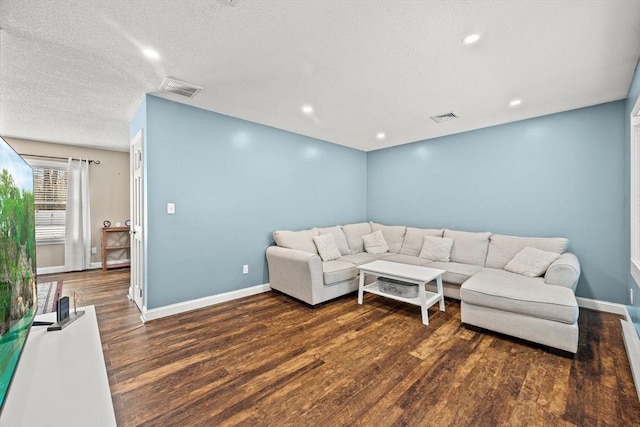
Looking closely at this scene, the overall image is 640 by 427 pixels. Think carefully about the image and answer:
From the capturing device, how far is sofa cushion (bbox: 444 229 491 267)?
12.4 feet

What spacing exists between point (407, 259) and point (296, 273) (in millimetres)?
1780

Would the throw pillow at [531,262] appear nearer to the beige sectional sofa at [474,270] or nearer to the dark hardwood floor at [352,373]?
the beige sectional sofa at [474,270]

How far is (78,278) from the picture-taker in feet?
15.2

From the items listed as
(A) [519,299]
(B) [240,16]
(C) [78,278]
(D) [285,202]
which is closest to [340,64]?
(B) [240,16]

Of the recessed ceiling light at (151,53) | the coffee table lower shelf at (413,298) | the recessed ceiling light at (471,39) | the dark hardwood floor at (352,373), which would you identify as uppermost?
the recessed ceiling light at (151,53)

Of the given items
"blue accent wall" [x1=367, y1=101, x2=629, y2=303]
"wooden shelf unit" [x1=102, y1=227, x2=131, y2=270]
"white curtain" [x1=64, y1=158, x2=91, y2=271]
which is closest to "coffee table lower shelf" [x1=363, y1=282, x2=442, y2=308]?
"blue accent wall" [x1=367, y1=101, x2=629, y2=303]

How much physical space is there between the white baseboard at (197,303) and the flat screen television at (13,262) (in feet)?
5.83

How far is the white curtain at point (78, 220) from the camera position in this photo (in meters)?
5.08

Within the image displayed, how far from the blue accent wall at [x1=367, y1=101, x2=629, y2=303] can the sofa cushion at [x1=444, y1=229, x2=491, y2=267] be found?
346 mm

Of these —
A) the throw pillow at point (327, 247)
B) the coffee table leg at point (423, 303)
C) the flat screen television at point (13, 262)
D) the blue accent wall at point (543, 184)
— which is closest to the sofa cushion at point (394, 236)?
the blue accent wall at point (543, 184)

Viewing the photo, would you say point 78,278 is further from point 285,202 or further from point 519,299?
point 519,299

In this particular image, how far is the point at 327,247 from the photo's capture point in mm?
4055

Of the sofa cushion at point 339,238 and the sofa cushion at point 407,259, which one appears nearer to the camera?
the sofa cushion at point 407,259

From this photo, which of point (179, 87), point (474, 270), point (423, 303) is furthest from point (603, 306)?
point (179, 87)
